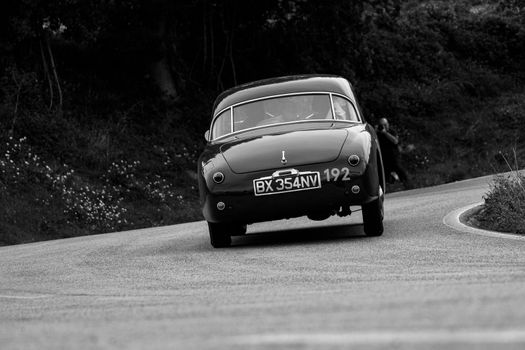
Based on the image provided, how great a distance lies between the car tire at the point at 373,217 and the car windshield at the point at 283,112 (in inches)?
52.8

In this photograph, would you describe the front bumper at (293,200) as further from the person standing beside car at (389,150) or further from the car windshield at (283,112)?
the person standing beside car at (389,150)

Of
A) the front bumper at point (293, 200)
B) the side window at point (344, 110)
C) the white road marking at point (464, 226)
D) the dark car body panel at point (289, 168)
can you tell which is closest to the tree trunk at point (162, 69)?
the white road marking at point (464, 226)

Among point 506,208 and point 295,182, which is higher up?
point 295,182

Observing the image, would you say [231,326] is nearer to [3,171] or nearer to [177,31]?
[3,171]

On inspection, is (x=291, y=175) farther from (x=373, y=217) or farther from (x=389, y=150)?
(x=389, y=150)

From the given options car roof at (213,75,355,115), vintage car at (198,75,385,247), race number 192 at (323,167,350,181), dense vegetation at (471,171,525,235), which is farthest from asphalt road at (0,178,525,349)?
car roof at (213,75,355,115)

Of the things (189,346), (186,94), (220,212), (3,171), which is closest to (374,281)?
(189,346)

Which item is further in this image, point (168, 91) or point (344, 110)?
point (168, 91)

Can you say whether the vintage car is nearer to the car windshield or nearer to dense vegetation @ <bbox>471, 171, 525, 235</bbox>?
the car windshield

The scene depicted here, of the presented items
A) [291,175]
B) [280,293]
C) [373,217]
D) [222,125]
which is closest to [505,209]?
[373,217]

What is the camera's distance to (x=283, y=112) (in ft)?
41.6

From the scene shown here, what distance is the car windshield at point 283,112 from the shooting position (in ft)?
41.2

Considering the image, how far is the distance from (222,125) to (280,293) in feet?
19.6

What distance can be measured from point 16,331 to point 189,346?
62.7 inches
